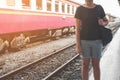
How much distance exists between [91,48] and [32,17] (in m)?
9.58

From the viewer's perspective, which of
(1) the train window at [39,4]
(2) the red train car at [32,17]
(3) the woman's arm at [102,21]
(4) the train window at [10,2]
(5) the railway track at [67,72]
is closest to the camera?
(3) the woman's arm at [102,21]

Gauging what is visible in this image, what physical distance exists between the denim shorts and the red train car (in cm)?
643

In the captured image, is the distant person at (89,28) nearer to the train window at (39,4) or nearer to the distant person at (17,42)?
the distant person at (17,42)

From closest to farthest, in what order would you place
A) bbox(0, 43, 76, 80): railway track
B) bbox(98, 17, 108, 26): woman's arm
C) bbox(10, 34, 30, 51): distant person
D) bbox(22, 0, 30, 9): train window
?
bbox(98, 17, 108, 26): woman's arm → bbox(0, 43, 76, 80): railway track → bbox(10, 34, 30, 51): distant person → bbox(22, 0, 30, 9): train window

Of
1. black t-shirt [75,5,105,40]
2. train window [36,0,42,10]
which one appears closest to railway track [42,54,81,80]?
black t-shirt [75,5,105,40]

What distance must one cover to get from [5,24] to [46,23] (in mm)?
5587

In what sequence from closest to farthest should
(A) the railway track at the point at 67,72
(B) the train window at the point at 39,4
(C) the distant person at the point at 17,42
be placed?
(A) the railway track at the point at 67,72 < (C) the distant person at the point at 17,42 < (B) the train window at the point at 39,4

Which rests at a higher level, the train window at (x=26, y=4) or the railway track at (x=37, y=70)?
the train window at (x=26, y=4)

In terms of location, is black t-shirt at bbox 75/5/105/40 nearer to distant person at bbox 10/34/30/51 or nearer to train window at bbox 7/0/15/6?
train window at bbox 7/0/15/6

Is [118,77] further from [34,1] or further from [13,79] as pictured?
[34,1]

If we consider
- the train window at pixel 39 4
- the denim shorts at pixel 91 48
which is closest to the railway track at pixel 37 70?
the denim shorts at pixel 91 48

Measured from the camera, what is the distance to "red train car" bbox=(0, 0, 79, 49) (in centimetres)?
1233

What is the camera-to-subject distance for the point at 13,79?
831cm

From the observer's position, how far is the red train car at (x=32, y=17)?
1233 cm
